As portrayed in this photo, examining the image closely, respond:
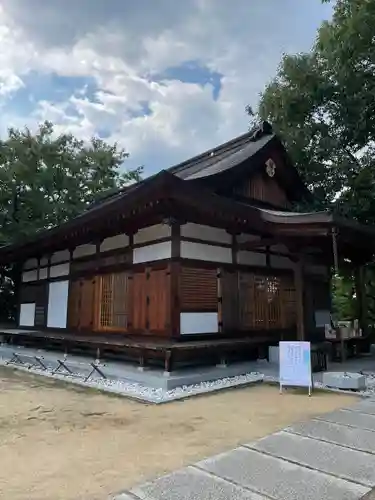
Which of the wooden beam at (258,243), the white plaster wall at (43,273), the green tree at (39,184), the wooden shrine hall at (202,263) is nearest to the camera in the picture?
the wooden shrine hall at (202,263)

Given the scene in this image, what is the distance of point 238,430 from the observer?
3.73 metres

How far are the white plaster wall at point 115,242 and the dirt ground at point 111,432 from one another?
119 inches

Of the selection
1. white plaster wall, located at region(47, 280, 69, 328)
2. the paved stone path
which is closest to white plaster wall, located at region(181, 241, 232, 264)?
the paved stone path

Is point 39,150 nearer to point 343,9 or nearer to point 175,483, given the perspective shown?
point 343,9

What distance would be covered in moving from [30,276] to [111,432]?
29.6ft

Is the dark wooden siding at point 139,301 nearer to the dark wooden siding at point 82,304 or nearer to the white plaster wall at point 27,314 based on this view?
the dark wooden siding at point 82,304

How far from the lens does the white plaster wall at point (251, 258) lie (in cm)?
773

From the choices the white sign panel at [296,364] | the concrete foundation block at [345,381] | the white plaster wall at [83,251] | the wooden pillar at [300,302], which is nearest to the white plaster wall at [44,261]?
the white plaster wall at [83,251]

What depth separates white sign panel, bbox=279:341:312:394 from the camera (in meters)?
5.27

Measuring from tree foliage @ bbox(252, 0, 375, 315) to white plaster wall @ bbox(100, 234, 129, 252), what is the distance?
4.41 meters

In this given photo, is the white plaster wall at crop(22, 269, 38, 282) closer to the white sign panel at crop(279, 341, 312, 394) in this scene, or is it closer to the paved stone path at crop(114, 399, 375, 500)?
the white sign panel at crop(279, 341, 312, 394)

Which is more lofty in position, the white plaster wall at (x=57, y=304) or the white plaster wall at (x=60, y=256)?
the white plaster wall at (x=60, y=256)

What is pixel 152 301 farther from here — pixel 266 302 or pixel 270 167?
pixel 270 167

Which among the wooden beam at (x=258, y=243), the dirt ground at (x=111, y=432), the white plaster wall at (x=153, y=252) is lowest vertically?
the dirt ground at (x=111, y=432)
